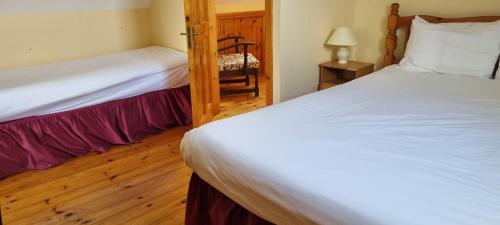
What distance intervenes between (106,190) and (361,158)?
171 cm

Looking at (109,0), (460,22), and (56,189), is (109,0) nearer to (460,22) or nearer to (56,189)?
(56,189)

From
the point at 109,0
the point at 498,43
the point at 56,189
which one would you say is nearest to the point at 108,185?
the point at 56,189

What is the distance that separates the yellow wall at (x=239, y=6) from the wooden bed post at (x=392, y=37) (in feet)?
7.99

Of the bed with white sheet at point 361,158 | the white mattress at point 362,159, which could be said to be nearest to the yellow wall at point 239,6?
the bed with white sheet at point 361,158

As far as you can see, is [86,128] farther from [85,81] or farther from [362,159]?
[362,159]

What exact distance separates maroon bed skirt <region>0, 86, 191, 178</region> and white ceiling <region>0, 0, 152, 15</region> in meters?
1.27

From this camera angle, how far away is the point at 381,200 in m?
1.03

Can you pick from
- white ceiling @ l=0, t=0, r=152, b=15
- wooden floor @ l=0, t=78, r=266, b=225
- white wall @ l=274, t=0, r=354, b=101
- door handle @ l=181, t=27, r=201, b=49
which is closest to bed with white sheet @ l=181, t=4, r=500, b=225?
wooden floor @ l=0, t=78, r=266, b=225

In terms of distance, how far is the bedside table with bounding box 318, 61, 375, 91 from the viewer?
301 cm

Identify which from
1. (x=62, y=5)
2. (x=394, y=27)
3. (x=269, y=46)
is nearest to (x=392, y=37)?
(x=394, y=27)

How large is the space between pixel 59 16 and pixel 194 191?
2.74 m

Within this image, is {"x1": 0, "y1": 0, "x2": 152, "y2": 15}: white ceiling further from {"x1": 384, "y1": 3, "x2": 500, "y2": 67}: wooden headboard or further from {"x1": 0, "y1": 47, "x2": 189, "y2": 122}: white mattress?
{"x1": 384, "y1": 3, "x2": 500, "y2": 67}: wooden headboard

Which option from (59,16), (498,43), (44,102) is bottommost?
(44,102)

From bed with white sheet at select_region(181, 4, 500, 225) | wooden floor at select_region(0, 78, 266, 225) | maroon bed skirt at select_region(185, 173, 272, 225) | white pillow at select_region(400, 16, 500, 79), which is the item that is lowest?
wooden floor at select_region(0, 78, 266, 225)
